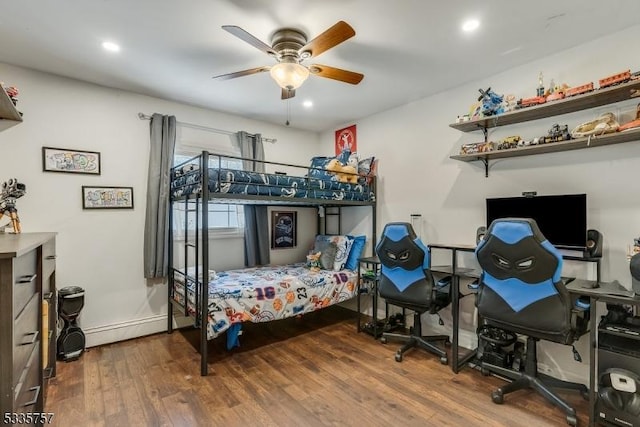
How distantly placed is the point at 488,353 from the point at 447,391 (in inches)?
22.7

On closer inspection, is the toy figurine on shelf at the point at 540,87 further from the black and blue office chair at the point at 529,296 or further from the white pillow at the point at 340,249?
the white pillow at the point at 340,249

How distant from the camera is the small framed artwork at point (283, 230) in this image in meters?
4.29

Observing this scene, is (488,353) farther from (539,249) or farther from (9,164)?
(9,164)

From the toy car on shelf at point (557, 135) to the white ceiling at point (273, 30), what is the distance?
2.09 ft

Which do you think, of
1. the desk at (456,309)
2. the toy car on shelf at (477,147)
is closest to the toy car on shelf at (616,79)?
the toy car on shelf at (477,147)

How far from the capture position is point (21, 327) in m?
1.33

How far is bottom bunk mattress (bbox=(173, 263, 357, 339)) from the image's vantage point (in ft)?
9.02

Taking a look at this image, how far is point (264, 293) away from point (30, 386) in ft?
5.49

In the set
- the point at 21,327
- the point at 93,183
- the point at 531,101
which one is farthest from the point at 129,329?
the point at 531,101

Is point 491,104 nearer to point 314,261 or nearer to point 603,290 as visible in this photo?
point 603,290

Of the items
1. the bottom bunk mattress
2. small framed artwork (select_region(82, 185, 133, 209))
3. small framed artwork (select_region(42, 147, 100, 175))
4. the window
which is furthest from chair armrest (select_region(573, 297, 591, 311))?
small framed artwork (select_region(42, 147, 100, 175))

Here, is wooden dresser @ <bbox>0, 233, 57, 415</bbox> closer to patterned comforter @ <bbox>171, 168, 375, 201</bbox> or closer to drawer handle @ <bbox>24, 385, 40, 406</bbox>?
drawer handle @ <bbox>24, 385, 40, 406</bbox>

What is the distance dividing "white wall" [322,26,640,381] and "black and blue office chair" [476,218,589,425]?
1.72 ft

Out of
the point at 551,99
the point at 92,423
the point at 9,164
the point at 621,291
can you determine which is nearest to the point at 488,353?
the point at 621,291
